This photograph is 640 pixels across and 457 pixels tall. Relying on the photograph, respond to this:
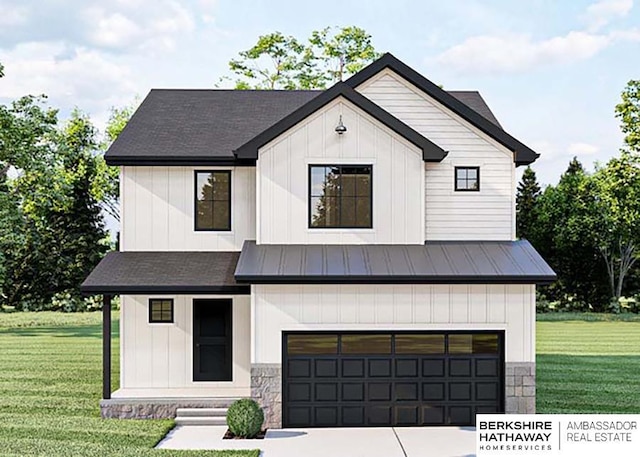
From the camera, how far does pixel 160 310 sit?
52.9ft

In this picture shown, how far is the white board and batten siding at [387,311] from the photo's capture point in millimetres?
14055

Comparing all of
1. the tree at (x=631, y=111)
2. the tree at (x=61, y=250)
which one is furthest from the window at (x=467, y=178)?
the tree at (x=61, y=250)

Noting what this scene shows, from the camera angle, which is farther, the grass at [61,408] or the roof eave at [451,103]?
the roof eave at [451,103]

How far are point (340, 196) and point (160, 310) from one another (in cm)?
439

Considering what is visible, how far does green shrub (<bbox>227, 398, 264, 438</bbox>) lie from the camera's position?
1307 cm

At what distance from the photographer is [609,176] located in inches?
1527

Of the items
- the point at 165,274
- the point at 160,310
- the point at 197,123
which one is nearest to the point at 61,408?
the point at 160,310

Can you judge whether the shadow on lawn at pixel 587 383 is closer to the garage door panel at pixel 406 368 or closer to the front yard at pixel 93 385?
the front yard at pixel 93 385

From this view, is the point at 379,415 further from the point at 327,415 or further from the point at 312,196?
the point at 312,196

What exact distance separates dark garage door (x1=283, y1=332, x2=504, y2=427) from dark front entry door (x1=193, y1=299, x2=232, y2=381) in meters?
2.31

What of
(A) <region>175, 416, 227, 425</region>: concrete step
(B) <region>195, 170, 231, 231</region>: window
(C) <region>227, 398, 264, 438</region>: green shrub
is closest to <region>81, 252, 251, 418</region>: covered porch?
(B) <region>195, 170, 231, 231</region>: window

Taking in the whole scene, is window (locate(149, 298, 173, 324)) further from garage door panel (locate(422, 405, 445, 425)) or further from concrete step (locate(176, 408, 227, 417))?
garage door panel (locate(422, 405, 445, 425))

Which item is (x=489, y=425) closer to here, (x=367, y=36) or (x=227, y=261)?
(x=227, y=261)

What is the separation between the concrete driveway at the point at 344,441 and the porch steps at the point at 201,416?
14 centimetres
